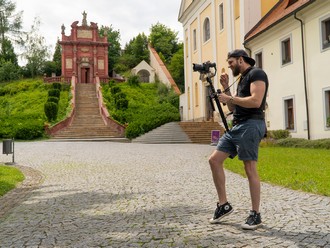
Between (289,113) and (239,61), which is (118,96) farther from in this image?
(239,61)

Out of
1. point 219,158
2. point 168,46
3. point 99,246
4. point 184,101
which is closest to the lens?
point 99,246

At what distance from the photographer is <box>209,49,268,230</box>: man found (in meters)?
4.12

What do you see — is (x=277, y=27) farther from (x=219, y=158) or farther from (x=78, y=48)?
(x=78, y=48)

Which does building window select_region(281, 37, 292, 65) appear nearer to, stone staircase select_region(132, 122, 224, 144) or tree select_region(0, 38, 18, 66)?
stone staircase select_region(132, 122, 224, 144)

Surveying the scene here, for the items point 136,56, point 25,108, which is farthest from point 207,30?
point 136,56

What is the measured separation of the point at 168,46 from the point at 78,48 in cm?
2148

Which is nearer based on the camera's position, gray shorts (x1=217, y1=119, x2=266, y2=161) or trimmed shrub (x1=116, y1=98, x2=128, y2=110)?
gray shorts (x1=217, y1=119, x2=266, y2=161)

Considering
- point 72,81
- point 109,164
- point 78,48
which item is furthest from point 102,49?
point 109,164

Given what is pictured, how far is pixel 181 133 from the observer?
2525 cm

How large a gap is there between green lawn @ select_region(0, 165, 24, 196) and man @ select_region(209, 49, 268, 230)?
494cm

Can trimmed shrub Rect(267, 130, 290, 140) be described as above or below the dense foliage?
below

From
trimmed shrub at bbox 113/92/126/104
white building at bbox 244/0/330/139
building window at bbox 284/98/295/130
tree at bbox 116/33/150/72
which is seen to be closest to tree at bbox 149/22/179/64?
tree at bbox 116/33/150/72

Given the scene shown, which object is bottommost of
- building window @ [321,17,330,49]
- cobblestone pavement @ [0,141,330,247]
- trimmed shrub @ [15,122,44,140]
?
cobblestone pavement @ [0,141,330,247]

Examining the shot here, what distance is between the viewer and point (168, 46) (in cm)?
7138
